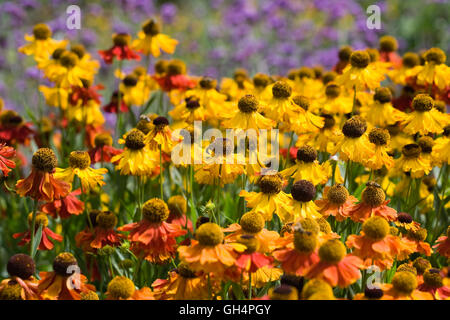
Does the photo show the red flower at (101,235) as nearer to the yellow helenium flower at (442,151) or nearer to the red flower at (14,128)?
the red flower at (14,128)

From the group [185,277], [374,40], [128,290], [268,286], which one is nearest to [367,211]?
[268,286]

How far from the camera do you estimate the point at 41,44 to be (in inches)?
114

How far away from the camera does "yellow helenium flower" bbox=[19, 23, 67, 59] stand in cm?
286

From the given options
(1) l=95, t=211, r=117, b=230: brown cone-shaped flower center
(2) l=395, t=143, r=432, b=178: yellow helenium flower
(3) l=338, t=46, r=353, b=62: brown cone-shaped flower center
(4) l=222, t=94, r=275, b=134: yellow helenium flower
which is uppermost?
(3) l=338, t=46, r=353, b=62: brown cone-shaped flower center

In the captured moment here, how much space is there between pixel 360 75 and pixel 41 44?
1.54 metres

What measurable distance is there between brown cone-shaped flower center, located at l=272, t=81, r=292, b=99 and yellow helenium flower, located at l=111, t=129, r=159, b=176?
1.63 ft

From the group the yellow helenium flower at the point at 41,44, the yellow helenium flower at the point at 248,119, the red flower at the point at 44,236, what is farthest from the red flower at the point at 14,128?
the yellow helenium flower at the point at 248,119

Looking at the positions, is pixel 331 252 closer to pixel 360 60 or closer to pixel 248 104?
pixel 248 104

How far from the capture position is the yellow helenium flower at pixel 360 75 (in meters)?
2.32

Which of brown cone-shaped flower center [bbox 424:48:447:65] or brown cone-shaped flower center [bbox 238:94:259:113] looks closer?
brown cone-shaped flower center [bbox 238:94:259:113]

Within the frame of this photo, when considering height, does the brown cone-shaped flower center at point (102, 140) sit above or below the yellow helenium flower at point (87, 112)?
below

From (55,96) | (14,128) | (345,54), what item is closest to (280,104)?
(345,54)

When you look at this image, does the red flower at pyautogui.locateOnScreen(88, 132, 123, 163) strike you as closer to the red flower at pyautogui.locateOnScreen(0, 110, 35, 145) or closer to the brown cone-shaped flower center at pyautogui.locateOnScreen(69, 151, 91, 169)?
the brown cone-shaped flower center at pyautogui.locateOnScreen(69, 151, 91, 169)

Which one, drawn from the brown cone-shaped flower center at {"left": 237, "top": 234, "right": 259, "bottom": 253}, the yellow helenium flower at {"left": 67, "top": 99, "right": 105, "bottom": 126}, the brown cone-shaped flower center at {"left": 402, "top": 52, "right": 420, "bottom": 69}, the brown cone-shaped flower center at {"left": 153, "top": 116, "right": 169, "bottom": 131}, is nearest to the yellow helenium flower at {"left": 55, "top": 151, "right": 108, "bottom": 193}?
the brown cone-shaped flower center at {"left": 153, "top": 116, "right": 169, "bottom": 131}
